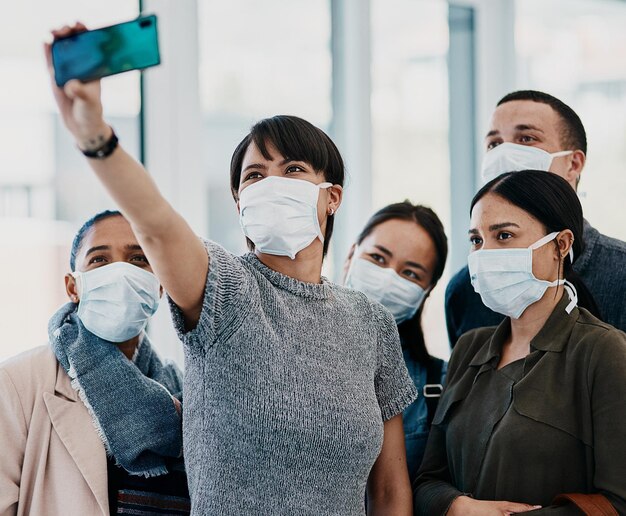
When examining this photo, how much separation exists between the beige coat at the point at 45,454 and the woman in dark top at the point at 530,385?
748 millimetres

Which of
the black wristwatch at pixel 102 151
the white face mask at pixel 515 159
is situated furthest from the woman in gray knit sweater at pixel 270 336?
the white face mask at pixel 515 159

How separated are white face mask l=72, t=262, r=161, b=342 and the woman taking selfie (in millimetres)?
698

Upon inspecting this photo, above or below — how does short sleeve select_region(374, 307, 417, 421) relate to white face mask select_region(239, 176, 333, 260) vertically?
below

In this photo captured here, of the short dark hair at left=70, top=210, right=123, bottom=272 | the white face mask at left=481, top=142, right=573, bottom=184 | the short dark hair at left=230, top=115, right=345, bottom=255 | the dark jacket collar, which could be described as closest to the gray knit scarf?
the short dark hair at left=70, top=210, right=123, bottom=272

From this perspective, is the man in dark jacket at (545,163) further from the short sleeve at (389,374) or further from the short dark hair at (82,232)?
the short dark hair at (82,232)

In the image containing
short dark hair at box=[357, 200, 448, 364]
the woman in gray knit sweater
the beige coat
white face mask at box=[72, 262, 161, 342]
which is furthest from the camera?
short dark hair at box=[357, 200, 448, 364]

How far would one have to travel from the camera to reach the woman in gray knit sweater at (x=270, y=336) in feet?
4.42

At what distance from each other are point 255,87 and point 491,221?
1712mm

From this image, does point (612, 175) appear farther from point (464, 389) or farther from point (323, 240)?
point (323, 240)

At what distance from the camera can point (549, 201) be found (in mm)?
1896

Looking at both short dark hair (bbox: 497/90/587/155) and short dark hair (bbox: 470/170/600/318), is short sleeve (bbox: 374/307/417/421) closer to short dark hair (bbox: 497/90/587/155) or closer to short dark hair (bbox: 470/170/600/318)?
short dark hair (bbox: 470/170/600/318)

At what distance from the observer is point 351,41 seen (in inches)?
141

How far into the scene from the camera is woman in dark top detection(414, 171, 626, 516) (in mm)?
1692

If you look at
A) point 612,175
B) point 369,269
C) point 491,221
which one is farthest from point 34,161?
point 612,175
